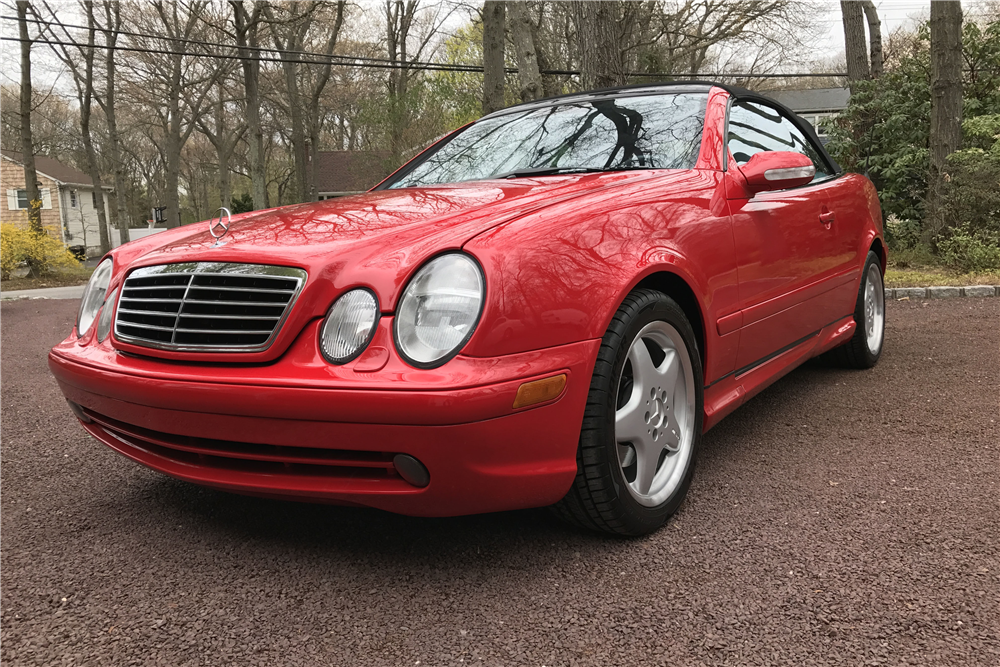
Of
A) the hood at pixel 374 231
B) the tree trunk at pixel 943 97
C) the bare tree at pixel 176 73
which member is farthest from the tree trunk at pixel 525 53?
the bare tree at pixel 176 73

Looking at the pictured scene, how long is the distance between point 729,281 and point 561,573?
1.19 meters

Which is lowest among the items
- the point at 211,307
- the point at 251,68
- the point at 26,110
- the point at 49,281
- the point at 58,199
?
the point at 211,307

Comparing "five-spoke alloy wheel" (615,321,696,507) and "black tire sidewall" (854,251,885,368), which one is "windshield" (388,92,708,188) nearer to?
"five-spoke alloy wheel" (615,321,696,507)

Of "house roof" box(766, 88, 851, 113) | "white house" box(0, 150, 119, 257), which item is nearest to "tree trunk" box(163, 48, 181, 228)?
"white house" box(0, 150, 119, 257)

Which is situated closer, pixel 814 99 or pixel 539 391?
pixel 539 391

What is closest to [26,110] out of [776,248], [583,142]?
[583,142]

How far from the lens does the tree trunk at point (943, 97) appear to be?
9.40m

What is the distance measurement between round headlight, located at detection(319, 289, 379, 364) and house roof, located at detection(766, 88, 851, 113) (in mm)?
57272

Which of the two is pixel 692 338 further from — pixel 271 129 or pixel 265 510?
pixel 271 129

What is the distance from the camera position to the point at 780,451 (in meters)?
3.08

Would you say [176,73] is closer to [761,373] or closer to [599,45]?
[599,45]

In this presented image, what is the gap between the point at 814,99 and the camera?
55.3m

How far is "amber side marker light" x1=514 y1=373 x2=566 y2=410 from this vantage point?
1.86 metres

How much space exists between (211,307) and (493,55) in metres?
10.6
